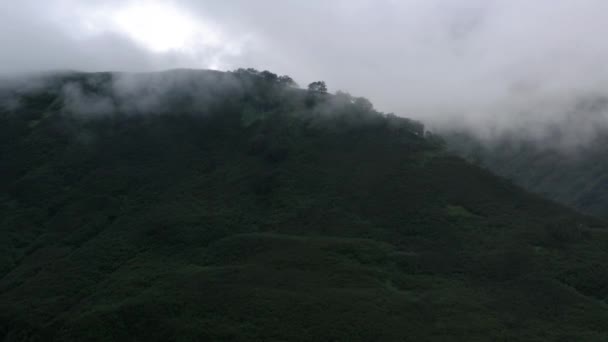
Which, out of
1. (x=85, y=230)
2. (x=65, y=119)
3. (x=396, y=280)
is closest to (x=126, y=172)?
(x=85, y=230)

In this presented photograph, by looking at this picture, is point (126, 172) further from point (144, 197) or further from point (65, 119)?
point (65, 119)

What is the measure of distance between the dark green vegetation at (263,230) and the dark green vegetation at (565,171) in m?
56.9

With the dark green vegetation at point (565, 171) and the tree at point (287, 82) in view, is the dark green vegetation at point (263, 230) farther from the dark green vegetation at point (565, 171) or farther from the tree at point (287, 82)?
the dark green vegetation at point (565, 171)

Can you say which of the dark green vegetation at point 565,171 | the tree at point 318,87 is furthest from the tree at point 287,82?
the dark green vegetation at point 565,171

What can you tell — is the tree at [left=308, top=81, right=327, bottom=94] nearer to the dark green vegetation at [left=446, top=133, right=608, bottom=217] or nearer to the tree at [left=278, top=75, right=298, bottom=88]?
the tree at [left=278, top=75, right=298, bottom=88]

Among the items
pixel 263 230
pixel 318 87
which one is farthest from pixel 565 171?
pixel 263 230

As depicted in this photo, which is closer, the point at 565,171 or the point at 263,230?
the point at 263,230

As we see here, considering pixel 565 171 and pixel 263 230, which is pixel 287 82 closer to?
pixel 263 230

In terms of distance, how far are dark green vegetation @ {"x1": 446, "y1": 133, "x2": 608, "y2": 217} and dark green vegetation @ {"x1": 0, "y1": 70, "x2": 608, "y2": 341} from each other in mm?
56930

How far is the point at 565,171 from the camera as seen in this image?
563 feet

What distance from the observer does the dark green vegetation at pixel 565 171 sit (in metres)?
149

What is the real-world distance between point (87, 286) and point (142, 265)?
5640 mm

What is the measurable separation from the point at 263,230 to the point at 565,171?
121 metres

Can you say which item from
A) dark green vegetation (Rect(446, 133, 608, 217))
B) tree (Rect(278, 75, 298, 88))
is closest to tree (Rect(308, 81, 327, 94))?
tree (Rect(278, 75, 298, 88))
